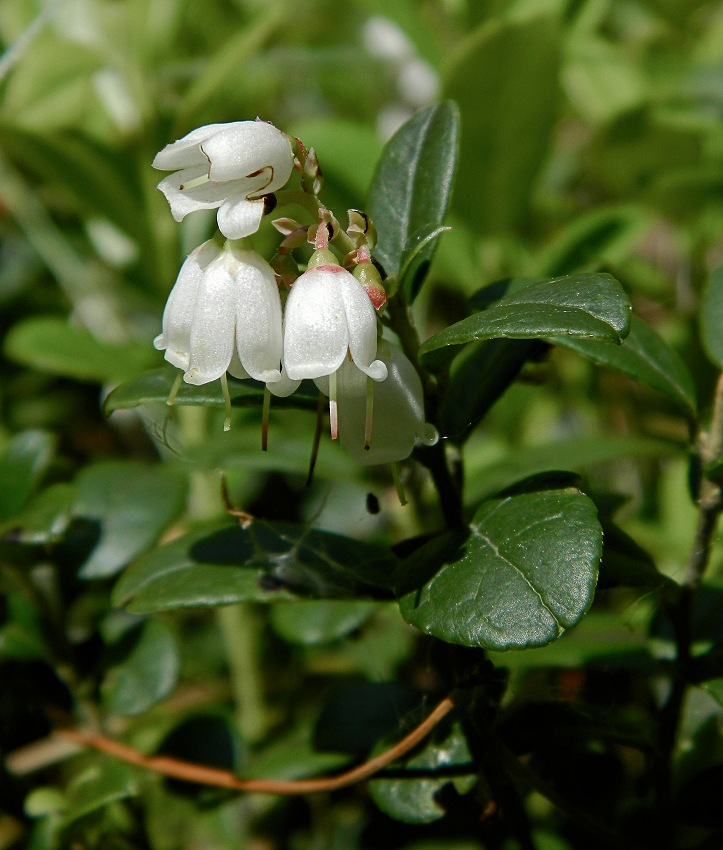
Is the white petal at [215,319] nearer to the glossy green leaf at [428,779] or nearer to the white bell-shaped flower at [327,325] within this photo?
the white bell-shaped flower at [327,325]

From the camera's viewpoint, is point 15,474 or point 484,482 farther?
point 484,482

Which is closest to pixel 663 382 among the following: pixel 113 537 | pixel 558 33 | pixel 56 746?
pixel 113 537

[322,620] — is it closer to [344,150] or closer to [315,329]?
[315,329]

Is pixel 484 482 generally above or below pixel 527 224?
above

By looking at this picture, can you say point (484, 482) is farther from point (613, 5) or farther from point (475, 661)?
point (613, 5)

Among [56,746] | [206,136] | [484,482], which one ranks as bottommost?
[56,746]

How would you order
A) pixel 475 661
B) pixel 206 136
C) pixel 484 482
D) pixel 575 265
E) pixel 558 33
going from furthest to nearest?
pixel 575 265
pixel 558 33
pixel 484 482
pixel 475 661
pixel 206 136

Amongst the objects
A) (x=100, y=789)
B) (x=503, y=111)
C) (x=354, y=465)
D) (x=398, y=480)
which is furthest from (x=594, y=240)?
(x=100, y=789)
